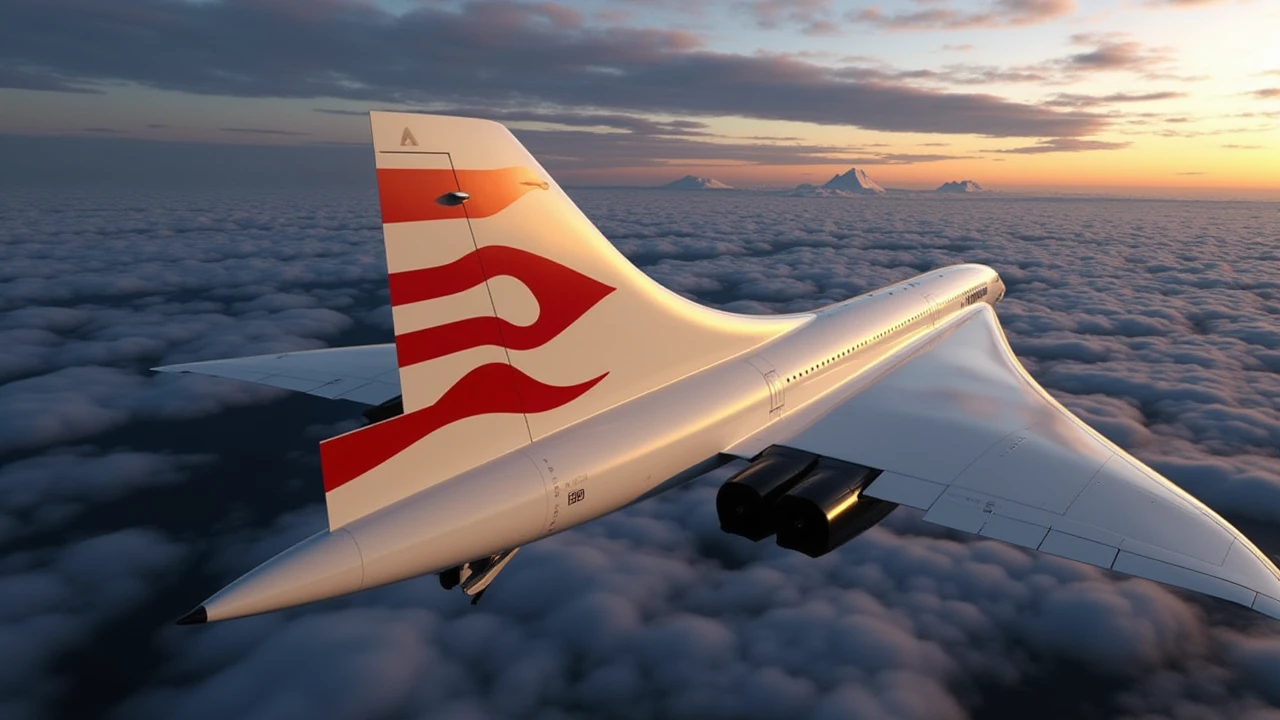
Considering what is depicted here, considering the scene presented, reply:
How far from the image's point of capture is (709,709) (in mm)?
10742

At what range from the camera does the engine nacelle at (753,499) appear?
9508 millimetres

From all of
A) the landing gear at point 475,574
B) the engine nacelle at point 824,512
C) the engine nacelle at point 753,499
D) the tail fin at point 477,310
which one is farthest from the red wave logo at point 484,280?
the engine nacelle at point 824,512

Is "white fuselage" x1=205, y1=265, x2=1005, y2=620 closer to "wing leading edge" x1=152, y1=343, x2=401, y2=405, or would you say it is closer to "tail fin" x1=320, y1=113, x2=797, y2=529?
"tail fin" x1=320, y1=113, x2=797, y2=529

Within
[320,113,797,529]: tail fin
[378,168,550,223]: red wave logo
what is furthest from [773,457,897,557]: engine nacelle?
[378,168,550,223]: red wave logo

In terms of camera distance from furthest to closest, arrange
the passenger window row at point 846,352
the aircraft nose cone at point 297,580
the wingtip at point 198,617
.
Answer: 1. the passenger window row at point 846,352
2. the aircraft nose cone at point 297,580
3. the wingtip at point 198,617

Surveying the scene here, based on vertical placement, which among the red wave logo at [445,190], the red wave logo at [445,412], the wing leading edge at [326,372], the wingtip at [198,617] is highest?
the red wave logo at [445,190]

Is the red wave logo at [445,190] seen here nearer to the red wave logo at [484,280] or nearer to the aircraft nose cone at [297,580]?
the red wave logo at [484,280]

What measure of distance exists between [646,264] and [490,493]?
247ft

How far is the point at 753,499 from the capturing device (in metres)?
9.52

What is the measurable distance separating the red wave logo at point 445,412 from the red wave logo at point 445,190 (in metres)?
1.75

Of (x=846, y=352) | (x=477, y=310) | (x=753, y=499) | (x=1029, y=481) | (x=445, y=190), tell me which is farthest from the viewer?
(x=846, y=352)

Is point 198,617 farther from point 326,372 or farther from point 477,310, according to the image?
point 326,372

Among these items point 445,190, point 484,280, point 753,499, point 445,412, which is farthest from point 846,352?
point 445,190

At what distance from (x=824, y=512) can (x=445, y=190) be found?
684 cm
